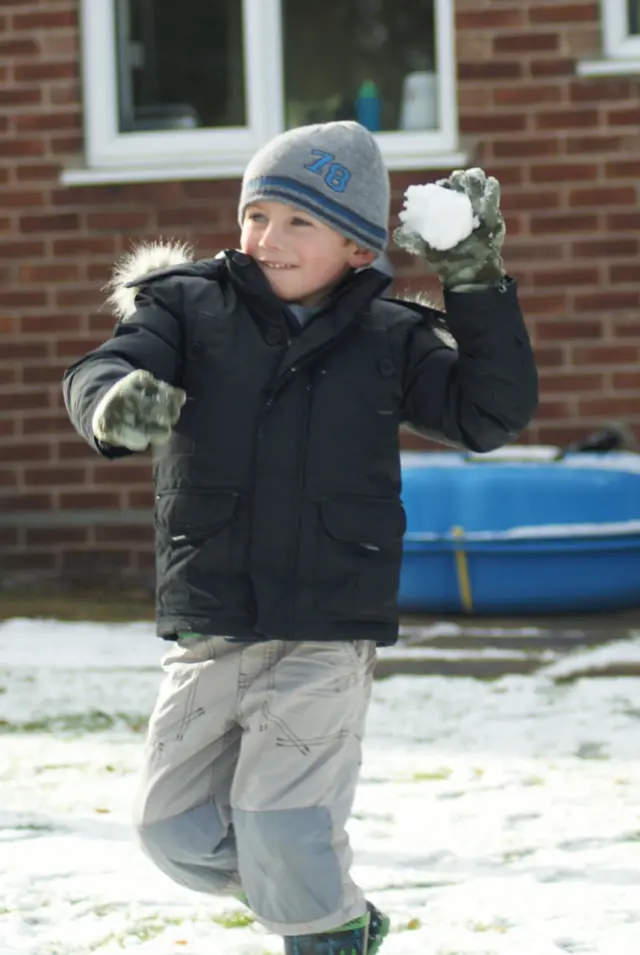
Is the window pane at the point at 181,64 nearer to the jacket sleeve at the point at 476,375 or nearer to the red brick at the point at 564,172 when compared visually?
the red brick at the point at 564,172

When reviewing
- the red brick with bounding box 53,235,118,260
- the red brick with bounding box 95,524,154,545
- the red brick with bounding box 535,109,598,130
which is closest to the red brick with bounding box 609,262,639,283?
the red brick with bounding box 535,109,598,130

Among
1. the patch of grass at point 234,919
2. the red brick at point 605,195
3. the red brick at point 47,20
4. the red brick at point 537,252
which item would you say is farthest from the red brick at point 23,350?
the patch of grass at point 234,919

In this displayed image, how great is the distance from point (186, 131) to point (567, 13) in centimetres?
171

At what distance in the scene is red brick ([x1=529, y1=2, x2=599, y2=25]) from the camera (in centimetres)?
689

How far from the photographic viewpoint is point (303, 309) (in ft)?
8.33

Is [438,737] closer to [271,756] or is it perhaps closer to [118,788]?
[118,788]

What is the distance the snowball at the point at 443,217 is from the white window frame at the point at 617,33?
4731mm

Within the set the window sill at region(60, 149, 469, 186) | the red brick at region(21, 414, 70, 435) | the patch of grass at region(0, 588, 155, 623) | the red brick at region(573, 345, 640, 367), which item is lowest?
the patch of grass at region(0, 588, 155, 623)

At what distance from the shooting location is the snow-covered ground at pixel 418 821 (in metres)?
2.80

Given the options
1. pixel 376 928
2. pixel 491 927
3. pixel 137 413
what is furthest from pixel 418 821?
pixel 137 413

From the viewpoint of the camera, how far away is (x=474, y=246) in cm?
246

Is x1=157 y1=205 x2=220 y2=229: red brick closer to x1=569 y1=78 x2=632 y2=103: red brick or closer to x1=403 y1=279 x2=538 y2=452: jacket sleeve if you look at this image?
x1=569 y1=78 x2=632 y2=103: red brick

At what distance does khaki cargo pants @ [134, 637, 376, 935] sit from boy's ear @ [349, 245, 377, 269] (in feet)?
1.98

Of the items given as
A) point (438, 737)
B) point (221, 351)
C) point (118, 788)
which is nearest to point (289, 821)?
point (221, 351)
